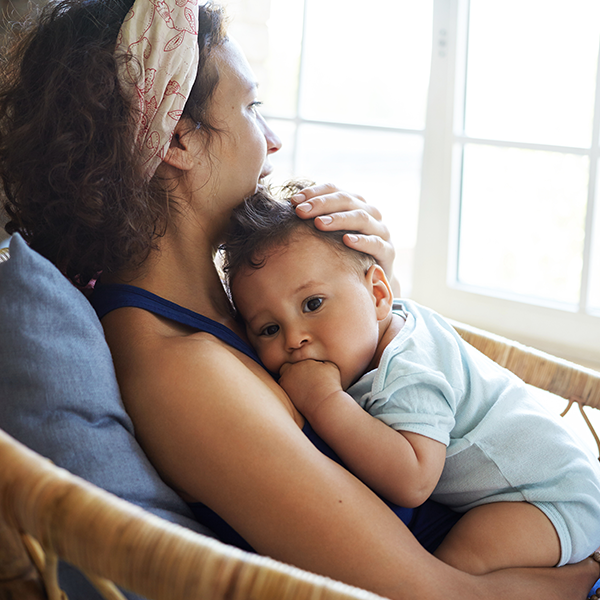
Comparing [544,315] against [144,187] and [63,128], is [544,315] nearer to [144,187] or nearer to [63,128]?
[144,187]

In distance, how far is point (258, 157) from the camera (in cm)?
111

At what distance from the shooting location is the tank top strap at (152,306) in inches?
37.2

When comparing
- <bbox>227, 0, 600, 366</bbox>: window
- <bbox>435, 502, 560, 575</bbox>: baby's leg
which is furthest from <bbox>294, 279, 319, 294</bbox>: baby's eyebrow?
<bbox>227, 0, 600, 366</bbox>: window

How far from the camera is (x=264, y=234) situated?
1.05m

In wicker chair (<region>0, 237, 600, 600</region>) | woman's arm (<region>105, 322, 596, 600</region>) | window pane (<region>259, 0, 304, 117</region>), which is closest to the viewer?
wicker chair (<region>0, 237, 600, 600</region>)

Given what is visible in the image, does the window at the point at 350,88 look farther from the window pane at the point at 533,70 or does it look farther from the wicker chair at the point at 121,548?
the wicker chair at the point at 121,548

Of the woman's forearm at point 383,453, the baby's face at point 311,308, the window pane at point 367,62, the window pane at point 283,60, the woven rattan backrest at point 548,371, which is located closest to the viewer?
the woman's forearm at point 383,453

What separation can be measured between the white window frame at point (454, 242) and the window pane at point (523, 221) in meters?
0.05

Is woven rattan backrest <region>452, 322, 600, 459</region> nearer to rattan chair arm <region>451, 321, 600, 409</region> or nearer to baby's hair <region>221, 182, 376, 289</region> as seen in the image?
rattan chair arm <region>451, 321, 600, 409</region>

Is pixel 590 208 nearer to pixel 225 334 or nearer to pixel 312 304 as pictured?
pixel 312 304

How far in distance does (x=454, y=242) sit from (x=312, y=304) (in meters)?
1.42

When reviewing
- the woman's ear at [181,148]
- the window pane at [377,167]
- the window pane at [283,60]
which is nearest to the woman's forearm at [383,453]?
the woman's ear at [181,148]

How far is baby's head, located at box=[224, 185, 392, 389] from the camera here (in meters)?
1.01

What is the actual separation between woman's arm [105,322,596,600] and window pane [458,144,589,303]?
153 cm
